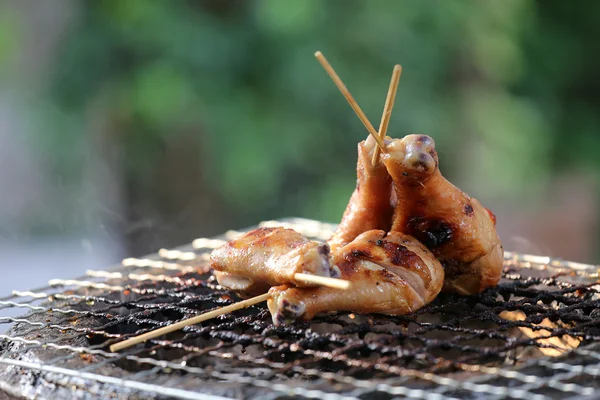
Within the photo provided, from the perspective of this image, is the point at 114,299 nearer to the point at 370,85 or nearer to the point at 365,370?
the point at 365,370

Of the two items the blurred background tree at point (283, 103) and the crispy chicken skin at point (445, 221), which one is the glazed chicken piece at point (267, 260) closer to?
the crispy chicken skin at point (445, 221)

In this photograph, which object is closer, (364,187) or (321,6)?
(364,187)

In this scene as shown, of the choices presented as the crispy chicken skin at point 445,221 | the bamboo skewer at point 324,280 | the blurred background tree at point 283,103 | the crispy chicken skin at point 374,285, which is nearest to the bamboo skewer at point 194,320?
the bamboo skewer at point 324,280

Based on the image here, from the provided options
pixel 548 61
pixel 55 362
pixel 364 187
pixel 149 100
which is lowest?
pixel 55 362

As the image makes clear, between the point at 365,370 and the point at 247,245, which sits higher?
the point at 247,245

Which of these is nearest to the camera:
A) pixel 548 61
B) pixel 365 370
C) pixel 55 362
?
pixel 55 362

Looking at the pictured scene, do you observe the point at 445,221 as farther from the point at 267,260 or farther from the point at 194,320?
the point at 194,320

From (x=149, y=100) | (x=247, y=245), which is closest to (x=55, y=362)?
(x=247, y=245)
